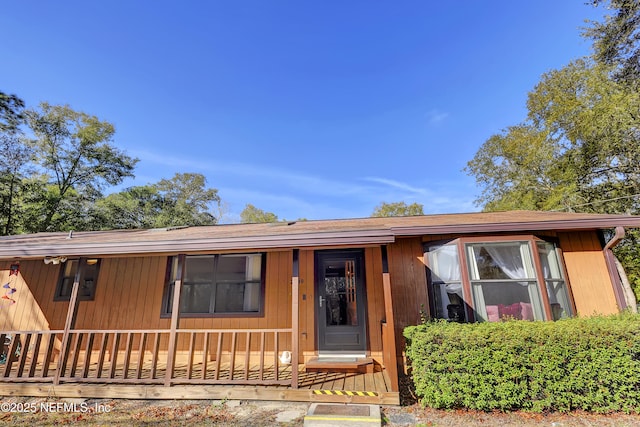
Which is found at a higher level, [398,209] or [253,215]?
[253,215]

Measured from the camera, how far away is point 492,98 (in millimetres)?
12945

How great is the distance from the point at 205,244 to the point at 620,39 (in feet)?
57.7

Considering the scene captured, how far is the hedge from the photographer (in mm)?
3529

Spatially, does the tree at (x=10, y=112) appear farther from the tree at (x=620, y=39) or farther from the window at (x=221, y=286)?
the tree at (x=620, y=39)

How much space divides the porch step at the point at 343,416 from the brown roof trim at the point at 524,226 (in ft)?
8.42

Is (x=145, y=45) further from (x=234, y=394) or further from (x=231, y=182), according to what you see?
(x=231, y=182)

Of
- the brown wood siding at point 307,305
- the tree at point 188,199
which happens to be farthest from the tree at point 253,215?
the brown wood siding at point 307,305

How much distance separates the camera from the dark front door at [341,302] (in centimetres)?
554

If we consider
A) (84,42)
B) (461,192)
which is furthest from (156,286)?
(461,192)

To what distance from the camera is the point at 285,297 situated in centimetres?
581

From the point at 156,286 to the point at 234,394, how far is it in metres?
3.19

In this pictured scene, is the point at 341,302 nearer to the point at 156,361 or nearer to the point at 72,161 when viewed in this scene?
the point at 156,361

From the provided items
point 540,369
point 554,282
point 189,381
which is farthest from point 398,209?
point 189,381

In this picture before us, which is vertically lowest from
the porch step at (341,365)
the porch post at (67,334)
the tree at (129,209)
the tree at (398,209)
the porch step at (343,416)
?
the porch step at (343,416)
